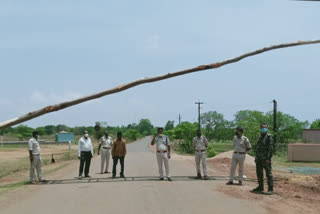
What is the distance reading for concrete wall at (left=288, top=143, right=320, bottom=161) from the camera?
31.1 meters

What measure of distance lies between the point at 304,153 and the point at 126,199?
25377 millimetres

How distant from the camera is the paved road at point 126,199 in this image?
319 inches

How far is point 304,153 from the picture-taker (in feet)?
103

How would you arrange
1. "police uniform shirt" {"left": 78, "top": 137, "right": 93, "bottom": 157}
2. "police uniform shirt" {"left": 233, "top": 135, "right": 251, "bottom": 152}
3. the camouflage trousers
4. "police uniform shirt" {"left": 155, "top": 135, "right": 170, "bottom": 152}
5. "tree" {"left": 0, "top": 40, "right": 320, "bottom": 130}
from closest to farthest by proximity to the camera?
"tree" {"left": 0, "top": 40, "right": 320, "bottom": 130} < the camouflage trousers < "police uniform shirt" {"left": 233, "top": 135, "right": 251, "bottom": 152} < "police uniform shirt" {"left": 155, "top": 135, "right": 170, "bottom": 152} < "police uniform shirt" {"left": 78, "top": 137, "right": 93, "bottom": 157}

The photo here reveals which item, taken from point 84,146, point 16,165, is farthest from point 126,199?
point 16,165

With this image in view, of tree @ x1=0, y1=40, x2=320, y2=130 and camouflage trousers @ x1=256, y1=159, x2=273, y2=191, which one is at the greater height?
tree @ x1=0, y1=40, x2=320, y2=130

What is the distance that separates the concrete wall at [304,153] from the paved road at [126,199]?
68.5 ft

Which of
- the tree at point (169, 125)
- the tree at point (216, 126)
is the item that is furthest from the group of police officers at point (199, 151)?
the tree at point (169, 125)

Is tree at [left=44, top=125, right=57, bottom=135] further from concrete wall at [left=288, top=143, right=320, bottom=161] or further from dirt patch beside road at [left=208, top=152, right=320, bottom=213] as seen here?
dirt patch beside road at [left=208, top=152, right=320, bottom=213]

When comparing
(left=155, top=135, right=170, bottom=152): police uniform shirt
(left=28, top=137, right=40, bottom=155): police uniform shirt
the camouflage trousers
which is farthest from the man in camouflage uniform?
(left=28, top=137, right=40, bottom=155): police uniform shirt

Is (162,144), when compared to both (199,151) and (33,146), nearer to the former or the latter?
(199,151)

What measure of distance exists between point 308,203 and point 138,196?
417 centimetres

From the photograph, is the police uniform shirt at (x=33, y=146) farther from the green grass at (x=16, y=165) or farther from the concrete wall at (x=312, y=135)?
the concrete wall at (x=312, y=135)

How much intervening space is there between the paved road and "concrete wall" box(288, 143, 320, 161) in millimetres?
20873
